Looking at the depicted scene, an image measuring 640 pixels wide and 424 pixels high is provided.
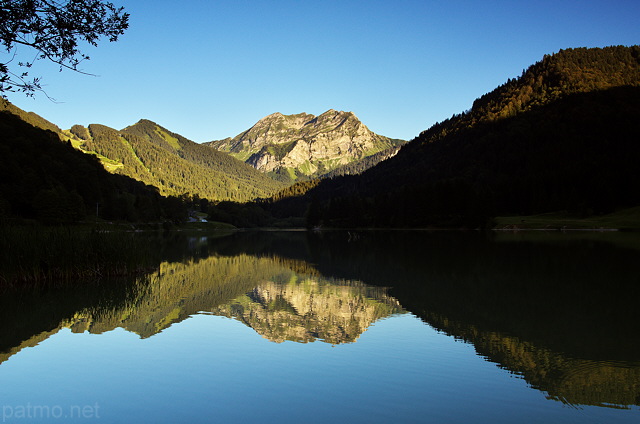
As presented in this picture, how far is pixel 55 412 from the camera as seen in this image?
825cm

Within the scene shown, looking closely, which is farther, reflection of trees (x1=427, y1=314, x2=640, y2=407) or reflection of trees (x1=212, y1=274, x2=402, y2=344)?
reflection of trees (x1=212, y1=274, x2=402, y2=344)

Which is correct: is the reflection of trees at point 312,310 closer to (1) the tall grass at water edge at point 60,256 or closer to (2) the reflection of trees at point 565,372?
(2) the reflection of trees at point 565,372

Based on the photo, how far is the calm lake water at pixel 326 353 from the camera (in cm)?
838

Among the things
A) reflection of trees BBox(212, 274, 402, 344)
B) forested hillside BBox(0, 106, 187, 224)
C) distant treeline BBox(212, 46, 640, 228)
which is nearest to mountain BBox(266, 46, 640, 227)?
distant treeline BBox(212, 46, 640, 228)

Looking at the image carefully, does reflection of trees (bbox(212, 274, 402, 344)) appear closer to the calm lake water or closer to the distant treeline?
the calm lake water

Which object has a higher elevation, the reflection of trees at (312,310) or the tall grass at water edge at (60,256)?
the tall grass at water edge at (60,256)

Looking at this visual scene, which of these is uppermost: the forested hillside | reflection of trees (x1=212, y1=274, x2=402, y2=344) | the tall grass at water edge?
the forested hillside

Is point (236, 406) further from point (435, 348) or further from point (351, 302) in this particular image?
point (351, 302)

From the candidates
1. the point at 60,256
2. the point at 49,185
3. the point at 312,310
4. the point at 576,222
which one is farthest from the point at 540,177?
the point at 60,256

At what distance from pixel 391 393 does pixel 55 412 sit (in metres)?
6.26

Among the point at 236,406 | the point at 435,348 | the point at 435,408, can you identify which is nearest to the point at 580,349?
the point at 435,348

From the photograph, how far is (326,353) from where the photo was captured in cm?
1207

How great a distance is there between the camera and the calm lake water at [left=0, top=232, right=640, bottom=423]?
27.5 ft

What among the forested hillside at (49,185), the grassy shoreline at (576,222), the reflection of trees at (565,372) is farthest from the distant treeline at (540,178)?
the reflection of trees at (565,372)
